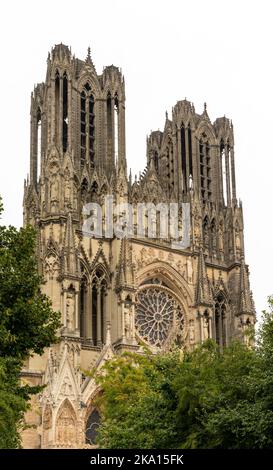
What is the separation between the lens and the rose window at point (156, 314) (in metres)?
50.5

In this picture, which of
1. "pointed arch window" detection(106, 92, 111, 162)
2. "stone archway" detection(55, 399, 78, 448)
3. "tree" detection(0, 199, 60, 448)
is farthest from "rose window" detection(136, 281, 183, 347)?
"tree" detection(0, 199, 60, 448)

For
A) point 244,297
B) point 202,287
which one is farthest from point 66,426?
point 244,297

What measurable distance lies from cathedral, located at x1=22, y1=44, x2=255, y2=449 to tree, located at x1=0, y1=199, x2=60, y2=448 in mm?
20018

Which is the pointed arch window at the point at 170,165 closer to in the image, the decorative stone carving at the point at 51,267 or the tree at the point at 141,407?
the decorative stone carving at the point at 51,267

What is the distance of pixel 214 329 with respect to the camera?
53031mm

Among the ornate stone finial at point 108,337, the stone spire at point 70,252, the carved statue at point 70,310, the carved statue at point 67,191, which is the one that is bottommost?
the ornate stone finial at point 108,337

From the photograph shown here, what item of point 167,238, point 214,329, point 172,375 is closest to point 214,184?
point 167,238

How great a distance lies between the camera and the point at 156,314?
51406 mm

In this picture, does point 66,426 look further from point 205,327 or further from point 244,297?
point 244,297

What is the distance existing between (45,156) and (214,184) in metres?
12.7

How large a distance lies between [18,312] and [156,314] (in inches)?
1125

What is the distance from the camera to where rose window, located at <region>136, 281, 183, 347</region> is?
50.5m

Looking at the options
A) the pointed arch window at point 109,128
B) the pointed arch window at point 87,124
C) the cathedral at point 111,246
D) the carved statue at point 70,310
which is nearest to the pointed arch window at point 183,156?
the cathedral at point 111,246

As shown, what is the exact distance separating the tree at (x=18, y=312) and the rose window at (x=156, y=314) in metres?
26.1
